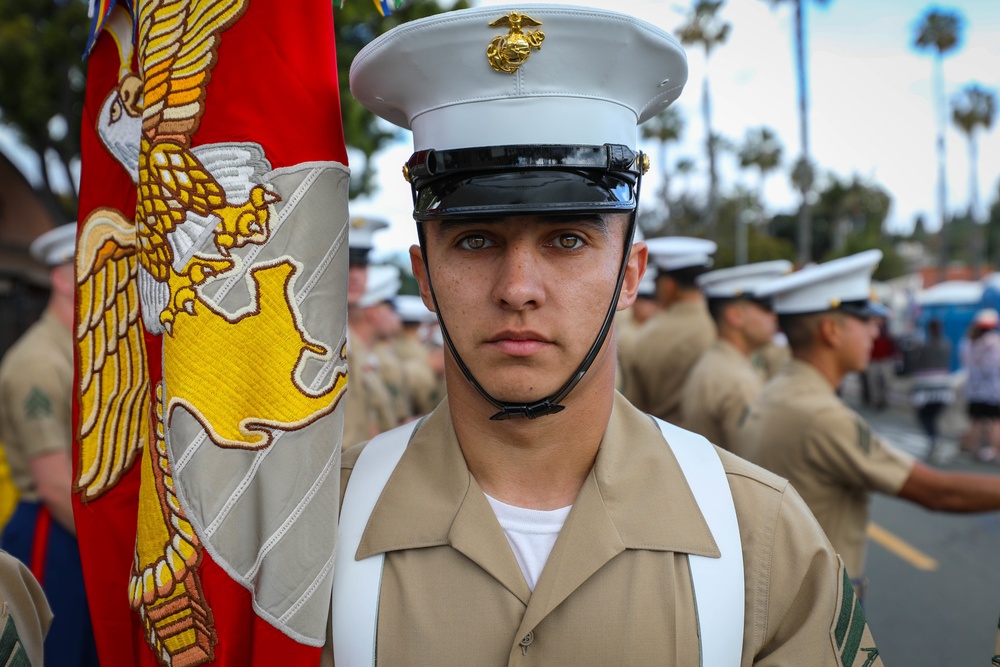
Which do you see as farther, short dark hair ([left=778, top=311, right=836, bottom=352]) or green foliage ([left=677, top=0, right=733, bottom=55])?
green foliage ([left=677, top=0, right=733, bottom=55])

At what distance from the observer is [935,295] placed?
21094 millimetres

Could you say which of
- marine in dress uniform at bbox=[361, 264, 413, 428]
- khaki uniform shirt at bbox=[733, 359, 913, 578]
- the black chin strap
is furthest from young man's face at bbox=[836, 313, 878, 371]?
marine in dress uniform at bbox=[361, 264, 413, 428]

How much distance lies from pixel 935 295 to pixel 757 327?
18.8 m

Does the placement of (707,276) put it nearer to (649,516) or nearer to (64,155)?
(649,516)

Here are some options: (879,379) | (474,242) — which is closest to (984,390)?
(879,379)

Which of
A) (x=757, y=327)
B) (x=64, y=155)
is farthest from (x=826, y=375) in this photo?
(x=64, y=155)

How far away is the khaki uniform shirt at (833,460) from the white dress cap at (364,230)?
233 cm

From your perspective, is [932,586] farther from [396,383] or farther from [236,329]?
[236,329]

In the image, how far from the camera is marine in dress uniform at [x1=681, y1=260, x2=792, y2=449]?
14.9ft

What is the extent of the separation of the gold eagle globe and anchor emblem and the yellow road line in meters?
6.33

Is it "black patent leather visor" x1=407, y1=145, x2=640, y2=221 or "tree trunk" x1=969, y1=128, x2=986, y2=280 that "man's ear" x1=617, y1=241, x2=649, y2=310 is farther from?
"tree trunk" x1=969, y1=128, x2=986, y2=280

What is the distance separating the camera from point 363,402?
4.84 meters

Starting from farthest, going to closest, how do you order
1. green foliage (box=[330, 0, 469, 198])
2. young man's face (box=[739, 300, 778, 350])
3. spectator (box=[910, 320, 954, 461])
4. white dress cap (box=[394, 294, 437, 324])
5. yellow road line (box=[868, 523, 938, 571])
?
1. spectator (box=[910, 320, 954, 461])
2. white dress cap (box=[394, 294, 437, 324])
3. green foliage (box=[330, 0, 469, 198])
4. yellow road line (box=[868, 523, 938, 571])
5. young man's face (box=[739, 300, 778, 350])

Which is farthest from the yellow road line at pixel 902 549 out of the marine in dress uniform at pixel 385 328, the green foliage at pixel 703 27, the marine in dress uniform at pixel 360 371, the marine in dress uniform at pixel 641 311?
the green foliage at pixel 703 27
